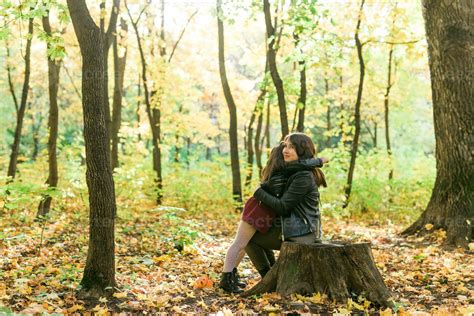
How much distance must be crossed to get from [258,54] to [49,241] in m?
13.3

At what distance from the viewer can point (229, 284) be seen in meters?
5.51

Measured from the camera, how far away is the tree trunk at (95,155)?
508 centimetres

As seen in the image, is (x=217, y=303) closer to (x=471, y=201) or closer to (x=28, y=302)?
(x=28, y=302)

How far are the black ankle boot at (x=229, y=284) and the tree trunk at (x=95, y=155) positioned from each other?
1.27 metres

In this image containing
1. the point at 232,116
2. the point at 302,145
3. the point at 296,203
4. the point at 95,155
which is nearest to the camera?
the point at 95,155

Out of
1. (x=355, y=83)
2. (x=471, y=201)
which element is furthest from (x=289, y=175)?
(x=355, y=83)

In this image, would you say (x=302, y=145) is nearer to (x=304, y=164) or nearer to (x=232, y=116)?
(x=304, y=164)

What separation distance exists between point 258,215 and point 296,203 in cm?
45

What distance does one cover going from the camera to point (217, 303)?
5.12 m

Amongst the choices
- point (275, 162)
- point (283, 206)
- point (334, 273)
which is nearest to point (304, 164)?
point (275, 162)

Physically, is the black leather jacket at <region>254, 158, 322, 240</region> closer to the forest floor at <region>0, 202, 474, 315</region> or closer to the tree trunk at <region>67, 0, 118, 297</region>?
the forest floor at <region>0, 202, 474, 315</region>

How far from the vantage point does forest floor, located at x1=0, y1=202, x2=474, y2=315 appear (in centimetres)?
479

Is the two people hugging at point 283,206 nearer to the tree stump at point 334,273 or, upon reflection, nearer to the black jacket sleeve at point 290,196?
the black jacket sleeve at point 290,196

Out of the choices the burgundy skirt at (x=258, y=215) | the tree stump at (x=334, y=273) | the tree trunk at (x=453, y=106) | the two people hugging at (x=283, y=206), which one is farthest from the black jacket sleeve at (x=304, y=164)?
the tree trunk at (x=453, y=106)
